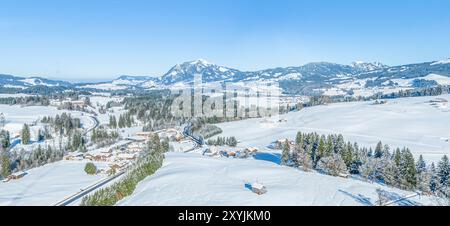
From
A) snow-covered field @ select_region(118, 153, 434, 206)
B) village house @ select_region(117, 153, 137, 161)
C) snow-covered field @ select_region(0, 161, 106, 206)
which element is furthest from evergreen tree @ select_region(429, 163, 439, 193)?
village house @ select_region(117, 153, 137, 161)

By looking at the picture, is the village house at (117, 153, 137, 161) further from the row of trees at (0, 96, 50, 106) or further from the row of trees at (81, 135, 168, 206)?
the row of trees at (0, 96, 50, 106)

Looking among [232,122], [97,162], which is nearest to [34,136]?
[97,162]

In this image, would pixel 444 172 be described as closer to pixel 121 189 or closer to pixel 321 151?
pixel 321 151

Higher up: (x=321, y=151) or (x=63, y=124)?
(x=321, y=151)

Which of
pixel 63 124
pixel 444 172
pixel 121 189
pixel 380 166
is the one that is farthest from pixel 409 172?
pixel 63 124
